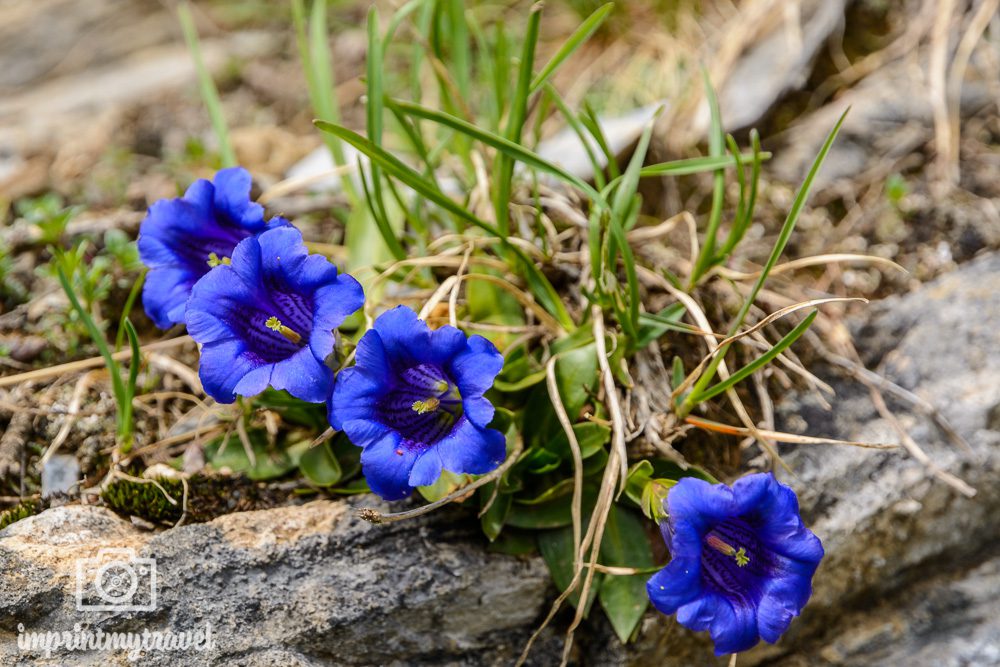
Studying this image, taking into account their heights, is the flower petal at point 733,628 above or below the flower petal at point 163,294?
below

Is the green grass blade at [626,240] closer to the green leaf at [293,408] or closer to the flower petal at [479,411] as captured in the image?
the flower petal at [479,411]

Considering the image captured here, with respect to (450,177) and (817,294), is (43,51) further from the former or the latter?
(817,294)

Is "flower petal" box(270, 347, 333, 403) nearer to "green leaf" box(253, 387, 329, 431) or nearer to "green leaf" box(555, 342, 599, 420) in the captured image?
"green leaf" box(253, 387, 329, 431)

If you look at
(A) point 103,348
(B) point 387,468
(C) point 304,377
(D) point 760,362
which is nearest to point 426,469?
(B) point 387,468

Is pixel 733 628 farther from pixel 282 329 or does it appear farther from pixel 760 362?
pixel 282 329

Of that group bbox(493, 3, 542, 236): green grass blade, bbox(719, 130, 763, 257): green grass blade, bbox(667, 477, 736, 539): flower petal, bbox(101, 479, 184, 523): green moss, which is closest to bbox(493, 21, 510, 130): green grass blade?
bbox(493, 3, 542, 236): green grass blade

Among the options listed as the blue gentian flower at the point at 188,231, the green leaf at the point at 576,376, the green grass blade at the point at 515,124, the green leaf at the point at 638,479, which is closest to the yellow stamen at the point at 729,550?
the green leaf at the point at 638,479

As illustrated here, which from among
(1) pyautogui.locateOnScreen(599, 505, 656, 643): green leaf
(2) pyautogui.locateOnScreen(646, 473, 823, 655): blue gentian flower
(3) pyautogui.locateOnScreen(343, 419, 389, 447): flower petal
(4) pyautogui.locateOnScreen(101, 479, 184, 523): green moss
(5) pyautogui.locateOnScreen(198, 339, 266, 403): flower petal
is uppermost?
(5) pyautogui.locateOnScreen(198, 339, 266, 403): flower petal
